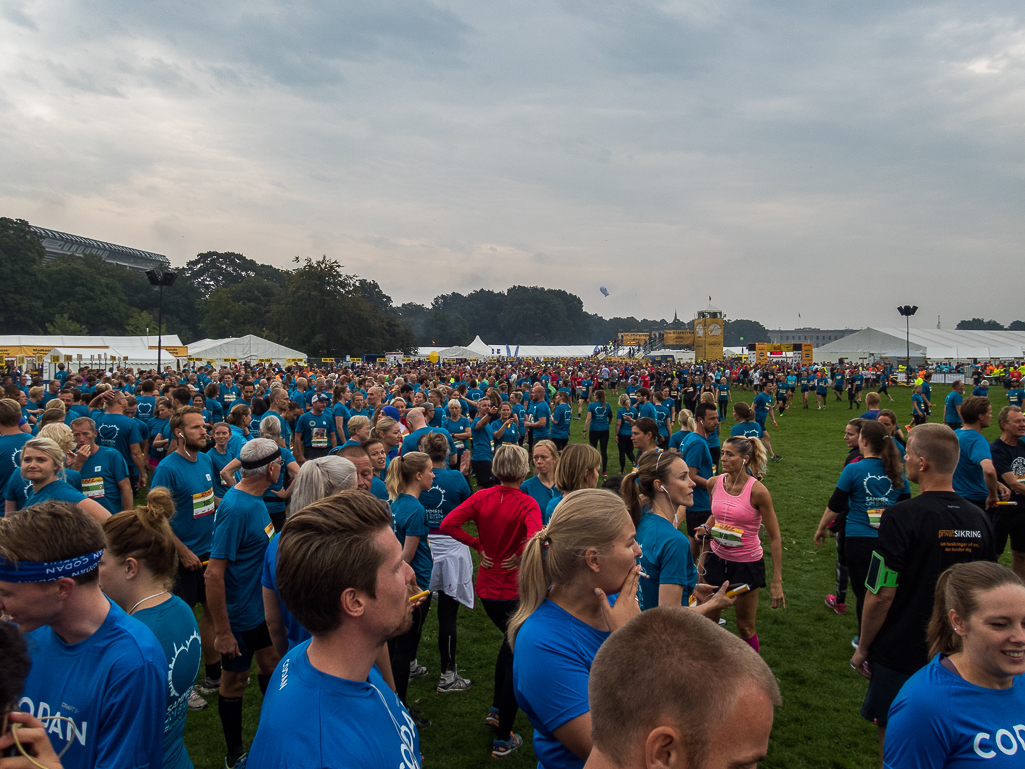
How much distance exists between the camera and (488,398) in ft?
32.0

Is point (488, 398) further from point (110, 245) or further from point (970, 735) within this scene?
point (110, 245)

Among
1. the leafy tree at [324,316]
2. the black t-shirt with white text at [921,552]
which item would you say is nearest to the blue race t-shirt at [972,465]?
the black t-shirt with white text at [921,552]

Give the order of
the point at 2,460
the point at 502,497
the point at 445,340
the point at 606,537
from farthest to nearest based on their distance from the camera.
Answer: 1. the point at 445,340
2. the point at 2,460
3. the point at 502,497
4. the point at 606,537

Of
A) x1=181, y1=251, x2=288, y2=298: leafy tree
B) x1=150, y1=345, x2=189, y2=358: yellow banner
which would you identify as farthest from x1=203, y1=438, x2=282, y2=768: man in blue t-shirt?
x1=181, y1=251, x2=288, y2=298: leafy tree

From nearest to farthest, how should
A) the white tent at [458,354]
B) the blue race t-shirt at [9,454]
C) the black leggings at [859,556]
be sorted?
the black leggings at [859,556], the blue race t-shirt at [9,454], the white tent at [458,354]

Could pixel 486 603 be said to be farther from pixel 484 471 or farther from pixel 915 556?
pixel 484 471

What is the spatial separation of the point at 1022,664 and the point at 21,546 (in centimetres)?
312

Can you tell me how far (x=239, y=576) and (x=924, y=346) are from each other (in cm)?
5983

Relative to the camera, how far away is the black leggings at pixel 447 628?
16.0ft

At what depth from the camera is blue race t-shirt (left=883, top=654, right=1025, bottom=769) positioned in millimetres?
1903

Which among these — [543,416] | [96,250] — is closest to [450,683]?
[543,416]

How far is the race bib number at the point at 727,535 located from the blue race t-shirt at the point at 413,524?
7.65 feet

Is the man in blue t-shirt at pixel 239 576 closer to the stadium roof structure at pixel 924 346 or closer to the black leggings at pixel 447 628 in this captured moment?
the black leggings at pixel 447 628

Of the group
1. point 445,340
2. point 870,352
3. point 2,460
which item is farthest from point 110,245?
point 2,460
